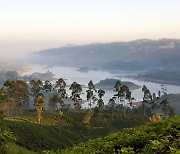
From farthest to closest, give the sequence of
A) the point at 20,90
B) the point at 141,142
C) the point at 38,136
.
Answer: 1. the point at 20,90
2. the point at 38,136
3. the point at 141,142

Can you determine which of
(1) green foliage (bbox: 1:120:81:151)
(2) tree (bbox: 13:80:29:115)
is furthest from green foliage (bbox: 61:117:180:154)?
(2) tree (bbox: 13:80:29:115)

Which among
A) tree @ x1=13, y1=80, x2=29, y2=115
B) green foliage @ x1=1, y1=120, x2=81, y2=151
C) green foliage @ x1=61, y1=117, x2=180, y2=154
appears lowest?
green foliage @ x1=1, y1=120, x2=81, y2=151

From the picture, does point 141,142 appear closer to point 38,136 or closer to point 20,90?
point 38,136

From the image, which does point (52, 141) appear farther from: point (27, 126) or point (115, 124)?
point (115, 124)

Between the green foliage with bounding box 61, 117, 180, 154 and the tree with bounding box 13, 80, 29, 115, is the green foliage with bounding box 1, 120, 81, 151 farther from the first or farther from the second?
the green foliage with bounding box 61, 117, 180, 154

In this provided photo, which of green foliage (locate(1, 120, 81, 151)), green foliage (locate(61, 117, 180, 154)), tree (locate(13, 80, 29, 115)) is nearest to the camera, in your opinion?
green foliage (locate(61, 117, 180, 154))

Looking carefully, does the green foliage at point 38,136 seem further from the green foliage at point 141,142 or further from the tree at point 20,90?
the green foliage at point 141,142

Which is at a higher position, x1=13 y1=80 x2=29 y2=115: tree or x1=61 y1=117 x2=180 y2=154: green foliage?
x1=13 y1=80 x2=29 y2=115: tree

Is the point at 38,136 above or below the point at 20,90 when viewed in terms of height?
below

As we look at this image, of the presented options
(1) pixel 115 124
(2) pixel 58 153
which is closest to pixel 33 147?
(1) pixel 115 124

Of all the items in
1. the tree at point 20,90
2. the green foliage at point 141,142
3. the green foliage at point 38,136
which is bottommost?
the green foliage at point 38,136

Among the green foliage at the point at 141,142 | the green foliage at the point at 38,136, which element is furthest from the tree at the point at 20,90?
the green foliage at the point at 141,142

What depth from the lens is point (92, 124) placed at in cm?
12325

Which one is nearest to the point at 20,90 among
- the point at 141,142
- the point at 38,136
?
the point at 38,136
